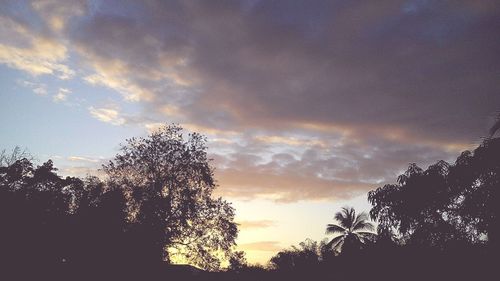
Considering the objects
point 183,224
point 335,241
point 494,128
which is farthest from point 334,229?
point 494,128

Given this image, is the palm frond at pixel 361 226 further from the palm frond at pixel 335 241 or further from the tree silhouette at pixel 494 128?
the tree silhouette at pixel 494 128

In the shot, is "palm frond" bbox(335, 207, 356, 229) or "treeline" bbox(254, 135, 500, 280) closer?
"treeline" bbox(254, 135, 500, 280)

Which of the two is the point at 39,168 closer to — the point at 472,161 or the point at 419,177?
the point at 419,177

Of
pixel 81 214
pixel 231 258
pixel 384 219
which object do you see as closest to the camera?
pixel 384 219

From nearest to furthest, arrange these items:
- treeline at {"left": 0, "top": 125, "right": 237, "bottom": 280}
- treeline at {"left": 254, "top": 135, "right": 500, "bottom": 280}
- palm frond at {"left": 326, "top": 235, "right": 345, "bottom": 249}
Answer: treeline at {"left": 254, "top": 135, "right": 500, "bottom": 280}, treeline at {"left": 0, "top": 125, "right": 237, "bottom": 280}, palm frond at {"left": 326, "top": 235, "right": 345, "bottom": 249}

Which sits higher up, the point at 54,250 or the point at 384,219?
the point at 384,219

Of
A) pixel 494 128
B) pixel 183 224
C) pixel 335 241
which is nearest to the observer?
pixel 494 128

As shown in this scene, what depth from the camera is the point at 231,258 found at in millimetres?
32969

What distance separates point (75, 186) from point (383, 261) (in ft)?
101

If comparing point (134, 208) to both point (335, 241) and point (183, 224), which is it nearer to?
point (183, 224)

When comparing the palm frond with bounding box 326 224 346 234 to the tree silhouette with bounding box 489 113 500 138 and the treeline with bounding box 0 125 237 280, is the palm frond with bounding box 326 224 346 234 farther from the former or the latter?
the tree silhouette with bounding box 489 113 500 138

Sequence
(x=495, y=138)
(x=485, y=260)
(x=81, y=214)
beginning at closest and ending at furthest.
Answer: (x=485, y=260) < (x=495, y=138) < (x=81, y=214)

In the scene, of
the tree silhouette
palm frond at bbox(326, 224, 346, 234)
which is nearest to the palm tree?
palm frond at bbox(326, 224, 346, 234)

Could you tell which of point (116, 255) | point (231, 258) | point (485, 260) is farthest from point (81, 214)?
point (485, 260)
